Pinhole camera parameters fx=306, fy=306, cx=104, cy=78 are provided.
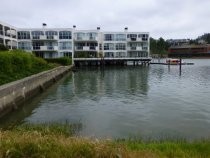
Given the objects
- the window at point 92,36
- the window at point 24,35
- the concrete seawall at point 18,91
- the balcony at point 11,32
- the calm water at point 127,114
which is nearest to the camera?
the calm water at point 127,114

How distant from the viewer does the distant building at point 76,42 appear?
81938 millimetres

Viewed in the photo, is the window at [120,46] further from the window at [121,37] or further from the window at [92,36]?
the window at [92,36]

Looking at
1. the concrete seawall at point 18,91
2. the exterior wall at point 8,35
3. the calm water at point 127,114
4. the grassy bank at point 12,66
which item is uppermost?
the exterior wall at point 8,35

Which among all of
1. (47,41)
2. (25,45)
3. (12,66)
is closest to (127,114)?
(12,66)

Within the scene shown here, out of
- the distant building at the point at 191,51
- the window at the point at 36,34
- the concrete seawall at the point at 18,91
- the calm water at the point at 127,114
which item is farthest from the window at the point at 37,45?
the distant building at the point at 191,51

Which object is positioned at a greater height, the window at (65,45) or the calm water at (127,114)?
the window at (65,45)

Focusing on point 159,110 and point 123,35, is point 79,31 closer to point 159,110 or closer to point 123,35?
point 123,35

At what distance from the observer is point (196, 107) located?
20391mm

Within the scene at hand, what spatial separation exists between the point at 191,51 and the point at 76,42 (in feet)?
334

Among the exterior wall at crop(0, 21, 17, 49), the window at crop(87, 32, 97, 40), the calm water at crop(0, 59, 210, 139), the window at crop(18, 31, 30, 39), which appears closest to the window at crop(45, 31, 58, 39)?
the window at crop(18, 31, 30, 39)

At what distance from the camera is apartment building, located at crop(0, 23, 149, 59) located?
3226 inches

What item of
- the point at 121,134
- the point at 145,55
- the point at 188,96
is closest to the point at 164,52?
the point at 145,55

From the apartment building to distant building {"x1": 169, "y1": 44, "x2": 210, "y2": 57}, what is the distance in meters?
85.4

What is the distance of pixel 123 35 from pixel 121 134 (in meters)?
78.6
